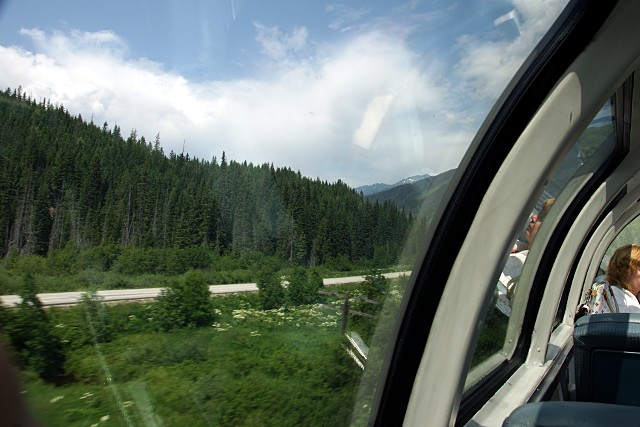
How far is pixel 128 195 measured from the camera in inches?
46.7

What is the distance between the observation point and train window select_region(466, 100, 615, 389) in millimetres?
3549

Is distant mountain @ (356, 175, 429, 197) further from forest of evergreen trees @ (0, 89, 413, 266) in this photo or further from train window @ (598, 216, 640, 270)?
train window @ (598, 216, 640, 270)

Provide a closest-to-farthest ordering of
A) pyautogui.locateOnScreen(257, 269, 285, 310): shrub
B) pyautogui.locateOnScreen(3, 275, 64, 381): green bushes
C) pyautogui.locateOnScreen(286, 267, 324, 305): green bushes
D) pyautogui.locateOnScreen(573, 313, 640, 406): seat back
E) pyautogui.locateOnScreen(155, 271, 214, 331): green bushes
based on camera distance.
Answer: pyautogui.locateOnScreen(3, 275, 64, 381): green bushes < pyautogui.locateOnScreen(155, 271, 214, 331): green bushes < pyautogui.locateOnScreen(257, 269, 285, 310): shrub < pyautogui.locateOnScreen(286, 267, 324, 305): green bushes < pyautogui.locateOnScreen(573, 313, 640, 406): seat back

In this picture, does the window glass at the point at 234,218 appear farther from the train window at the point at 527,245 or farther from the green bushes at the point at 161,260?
the train window at the point at 527,245

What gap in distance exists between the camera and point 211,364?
1.28 meters

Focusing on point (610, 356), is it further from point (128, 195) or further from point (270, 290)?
point (128, 195)

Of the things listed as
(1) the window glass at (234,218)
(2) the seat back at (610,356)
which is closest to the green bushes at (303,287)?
(1) the window glass at (234,218)

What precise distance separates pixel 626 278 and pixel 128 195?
5611 millimetres

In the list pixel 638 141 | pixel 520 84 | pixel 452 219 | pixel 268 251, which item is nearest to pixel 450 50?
pixel 520 84

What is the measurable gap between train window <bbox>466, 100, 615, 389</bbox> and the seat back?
62 cm

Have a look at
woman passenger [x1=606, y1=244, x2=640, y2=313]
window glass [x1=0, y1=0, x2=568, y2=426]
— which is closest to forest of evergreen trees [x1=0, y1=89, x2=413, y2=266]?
window glass [x1=0, y1=0, x2=568, y2=426]

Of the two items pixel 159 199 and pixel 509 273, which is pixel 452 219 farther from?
pixel 509 273

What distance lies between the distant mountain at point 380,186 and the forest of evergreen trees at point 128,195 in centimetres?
28

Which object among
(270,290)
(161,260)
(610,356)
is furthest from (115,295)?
(610,356)
